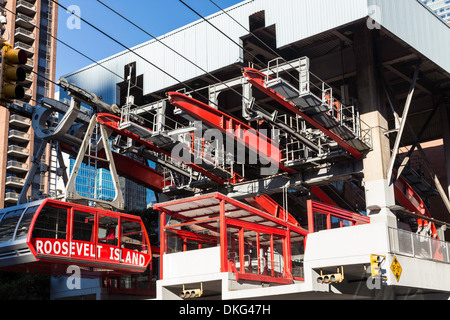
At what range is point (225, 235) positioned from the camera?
24859 mm

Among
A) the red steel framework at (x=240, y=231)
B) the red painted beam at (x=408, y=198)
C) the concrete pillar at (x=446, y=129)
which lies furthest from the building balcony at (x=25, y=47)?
the red painted beam at (x=408, y=198)

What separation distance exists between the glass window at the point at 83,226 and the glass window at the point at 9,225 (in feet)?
7.09

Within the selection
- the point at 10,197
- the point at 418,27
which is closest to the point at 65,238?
the point at 418,27

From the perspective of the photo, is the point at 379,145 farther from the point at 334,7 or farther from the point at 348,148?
the point at 334,7

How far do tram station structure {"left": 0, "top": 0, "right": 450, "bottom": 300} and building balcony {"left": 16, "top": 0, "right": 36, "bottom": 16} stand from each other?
64.1 meters

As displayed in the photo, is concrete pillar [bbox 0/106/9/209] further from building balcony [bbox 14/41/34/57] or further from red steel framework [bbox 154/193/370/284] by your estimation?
red steel framework [bbox 154/193/370/284]

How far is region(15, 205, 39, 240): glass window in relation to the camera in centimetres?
2273

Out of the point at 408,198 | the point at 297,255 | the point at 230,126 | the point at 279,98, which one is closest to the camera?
the point at 279,98

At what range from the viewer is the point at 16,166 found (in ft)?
288

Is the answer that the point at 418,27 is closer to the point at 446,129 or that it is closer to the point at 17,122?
the point at 446,129

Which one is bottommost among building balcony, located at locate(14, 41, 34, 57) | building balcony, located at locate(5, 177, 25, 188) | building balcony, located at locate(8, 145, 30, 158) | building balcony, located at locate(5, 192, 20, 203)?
building balcony, located at locate(5, 192, 20, 203)

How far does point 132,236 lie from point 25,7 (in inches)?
3101

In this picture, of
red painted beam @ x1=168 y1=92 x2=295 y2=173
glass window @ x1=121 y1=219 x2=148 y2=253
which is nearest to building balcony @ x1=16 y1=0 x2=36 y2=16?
red painted beam @ x1=168 y1=92 x2=295 y2=173

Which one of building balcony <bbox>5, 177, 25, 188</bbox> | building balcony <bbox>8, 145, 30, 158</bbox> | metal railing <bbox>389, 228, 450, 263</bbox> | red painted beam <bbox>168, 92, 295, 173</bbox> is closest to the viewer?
metal railing <bbox>389, 228, 450, 263</bbox>
